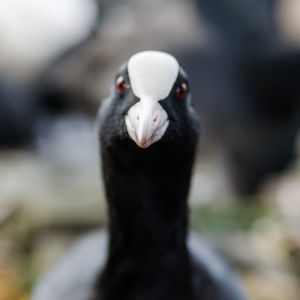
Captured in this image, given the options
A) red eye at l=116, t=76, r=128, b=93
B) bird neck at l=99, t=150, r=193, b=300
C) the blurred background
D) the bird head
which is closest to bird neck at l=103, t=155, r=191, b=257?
bird neck at l=99, t=150, r=193, b=300

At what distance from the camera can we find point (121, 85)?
170 cm

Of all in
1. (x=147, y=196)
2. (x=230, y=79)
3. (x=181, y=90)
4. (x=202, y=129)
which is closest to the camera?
(x=181, y=90)

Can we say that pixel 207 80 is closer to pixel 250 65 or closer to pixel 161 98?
pixel 250 65

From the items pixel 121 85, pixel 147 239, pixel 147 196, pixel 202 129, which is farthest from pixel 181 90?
pixel 202 129

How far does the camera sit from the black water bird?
1.60m

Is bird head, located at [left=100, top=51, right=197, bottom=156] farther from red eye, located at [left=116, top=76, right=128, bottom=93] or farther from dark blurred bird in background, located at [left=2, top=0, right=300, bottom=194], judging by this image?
dark blurred bird in background, located at [left=2, top=0, right=300, bottom=194]

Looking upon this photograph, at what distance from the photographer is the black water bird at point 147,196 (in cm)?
160

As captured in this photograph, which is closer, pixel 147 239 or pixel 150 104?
pixel 150 104

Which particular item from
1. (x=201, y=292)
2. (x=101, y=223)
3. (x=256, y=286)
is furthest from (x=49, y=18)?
(x=201, y=292)

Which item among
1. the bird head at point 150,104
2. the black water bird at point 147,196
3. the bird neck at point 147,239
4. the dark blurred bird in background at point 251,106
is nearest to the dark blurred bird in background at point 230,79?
the dark blurred bird in background at point 251,106

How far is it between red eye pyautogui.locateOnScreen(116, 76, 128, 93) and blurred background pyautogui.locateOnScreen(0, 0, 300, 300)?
1540 millimetres

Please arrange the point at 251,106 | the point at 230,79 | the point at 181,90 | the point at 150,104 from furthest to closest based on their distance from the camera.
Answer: the point at 230,79 → the point at 251,106 → the point at 181,90 → the point at 150,104

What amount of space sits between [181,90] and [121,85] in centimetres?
19

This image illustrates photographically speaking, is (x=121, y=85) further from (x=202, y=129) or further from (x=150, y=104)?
(x=202, y=129)
